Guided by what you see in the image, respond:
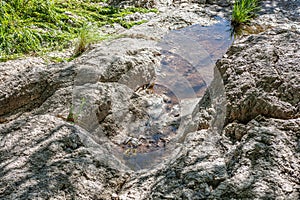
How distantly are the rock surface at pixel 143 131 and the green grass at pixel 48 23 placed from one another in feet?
1.73

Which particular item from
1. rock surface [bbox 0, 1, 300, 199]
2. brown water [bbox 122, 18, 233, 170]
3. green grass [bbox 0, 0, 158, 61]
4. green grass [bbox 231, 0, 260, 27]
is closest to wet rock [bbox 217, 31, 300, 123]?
rock surface [bbox 0, 1, 300, 199]

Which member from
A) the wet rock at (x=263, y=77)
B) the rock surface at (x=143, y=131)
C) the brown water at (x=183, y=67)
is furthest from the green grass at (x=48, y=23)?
the wet rock at (x=263, y=77)

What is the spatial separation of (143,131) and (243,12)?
10.2 ft

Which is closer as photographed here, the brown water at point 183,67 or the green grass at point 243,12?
the brown water at point 183,67

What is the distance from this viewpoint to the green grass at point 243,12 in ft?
17.9

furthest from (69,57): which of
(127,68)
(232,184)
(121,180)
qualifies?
(232,184)

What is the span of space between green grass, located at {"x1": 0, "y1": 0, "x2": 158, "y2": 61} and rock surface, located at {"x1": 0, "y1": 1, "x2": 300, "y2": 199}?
527mm

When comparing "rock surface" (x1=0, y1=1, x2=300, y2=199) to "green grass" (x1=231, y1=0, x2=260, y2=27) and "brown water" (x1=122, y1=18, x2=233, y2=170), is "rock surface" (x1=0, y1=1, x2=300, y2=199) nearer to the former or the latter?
"brown water" (x1=122, y1=18, x2=233, y2=170)

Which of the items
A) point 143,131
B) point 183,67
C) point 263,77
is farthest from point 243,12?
point 263,77

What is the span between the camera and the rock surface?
1869 millimetres

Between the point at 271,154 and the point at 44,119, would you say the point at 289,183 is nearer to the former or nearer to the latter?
the point at 271,154

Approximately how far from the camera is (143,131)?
11.8 ft

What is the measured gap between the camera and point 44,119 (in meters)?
2.55

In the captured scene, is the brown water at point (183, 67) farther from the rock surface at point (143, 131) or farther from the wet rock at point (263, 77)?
the wet rock at point (263, 77)
